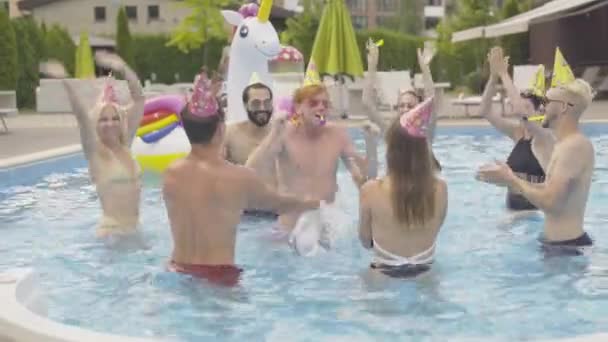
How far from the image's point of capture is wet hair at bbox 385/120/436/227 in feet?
13.5

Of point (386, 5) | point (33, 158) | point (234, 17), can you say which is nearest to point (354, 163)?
point (234, 17)

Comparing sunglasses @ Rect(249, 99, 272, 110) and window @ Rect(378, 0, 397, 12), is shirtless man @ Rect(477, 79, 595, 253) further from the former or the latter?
window @ Rect(378, 0, 397, 12)

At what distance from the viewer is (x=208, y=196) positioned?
4.20 m

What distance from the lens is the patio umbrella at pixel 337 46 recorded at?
55.2 feet

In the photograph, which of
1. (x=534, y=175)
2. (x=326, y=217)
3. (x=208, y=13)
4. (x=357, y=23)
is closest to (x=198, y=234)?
(x=326, y=217)

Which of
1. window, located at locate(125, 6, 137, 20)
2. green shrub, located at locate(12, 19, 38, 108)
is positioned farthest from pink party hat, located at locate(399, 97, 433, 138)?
window, located at locate(125, 6, 137, 20)

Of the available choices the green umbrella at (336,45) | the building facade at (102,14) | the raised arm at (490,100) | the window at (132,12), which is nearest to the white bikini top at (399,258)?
the raised arm at (490,100)

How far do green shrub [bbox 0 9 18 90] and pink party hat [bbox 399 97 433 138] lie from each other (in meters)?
20.7

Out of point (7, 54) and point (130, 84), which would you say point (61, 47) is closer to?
point (7, 54)

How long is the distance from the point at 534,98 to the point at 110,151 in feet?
9.77

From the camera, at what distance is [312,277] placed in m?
5.34

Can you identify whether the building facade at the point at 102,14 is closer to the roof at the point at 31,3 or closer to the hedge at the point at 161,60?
the roof at the point at 31,3

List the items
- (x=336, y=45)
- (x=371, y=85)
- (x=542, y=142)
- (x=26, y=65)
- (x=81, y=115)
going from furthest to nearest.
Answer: (x=26, y=65) < (x=336, y=45) < (x=542, y=142) < (x=371, y=85) < (x=81, y=115)

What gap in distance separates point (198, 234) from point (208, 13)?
2861cm
